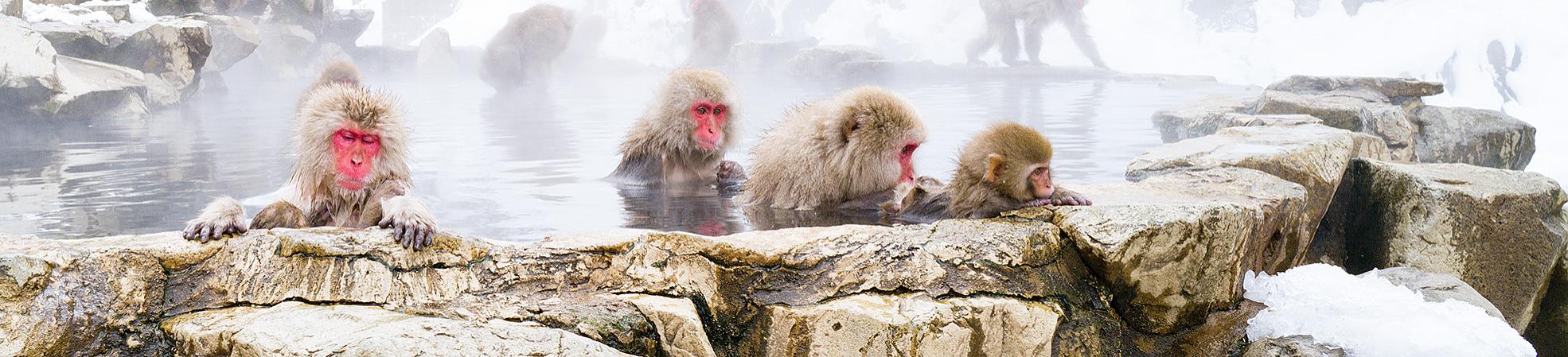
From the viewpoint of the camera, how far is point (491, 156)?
248 inches

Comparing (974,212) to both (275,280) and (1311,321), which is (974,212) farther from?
(275,280)

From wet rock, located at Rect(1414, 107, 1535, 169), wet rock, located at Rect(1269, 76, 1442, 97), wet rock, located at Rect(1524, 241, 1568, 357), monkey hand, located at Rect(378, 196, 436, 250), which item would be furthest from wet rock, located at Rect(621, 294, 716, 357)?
wet rock, located at Rect(1269, 76, 1442, 97)

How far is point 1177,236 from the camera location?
2838 mm

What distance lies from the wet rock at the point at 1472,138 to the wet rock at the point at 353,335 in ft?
19.6

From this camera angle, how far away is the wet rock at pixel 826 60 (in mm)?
12742

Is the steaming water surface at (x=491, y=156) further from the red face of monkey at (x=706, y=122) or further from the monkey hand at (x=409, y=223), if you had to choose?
the monkey hand at (x=409, y=223)

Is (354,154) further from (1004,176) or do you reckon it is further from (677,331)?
(1004,176)

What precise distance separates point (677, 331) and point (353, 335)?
0.68 meters

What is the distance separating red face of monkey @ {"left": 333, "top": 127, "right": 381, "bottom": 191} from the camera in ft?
9.36

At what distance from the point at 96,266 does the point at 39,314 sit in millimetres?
139

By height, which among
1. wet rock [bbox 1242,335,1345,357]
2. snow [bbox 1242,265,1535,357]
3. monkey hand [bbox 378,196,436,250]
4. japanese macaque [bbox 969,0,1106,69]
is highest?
japanese macaque [bbox 969,0,1106,69]

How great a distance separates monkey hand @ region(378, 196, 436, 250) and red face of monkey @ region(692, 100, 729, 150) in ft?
6.83

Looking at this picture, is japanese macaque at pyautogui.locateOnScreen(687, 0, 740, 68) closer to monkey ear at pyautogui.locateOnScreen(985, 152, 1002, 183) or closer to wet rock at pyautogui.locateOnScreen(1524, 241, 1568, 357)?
wet rock at pyautogui.locateOnScreen(1524, 241, 1568, 357)

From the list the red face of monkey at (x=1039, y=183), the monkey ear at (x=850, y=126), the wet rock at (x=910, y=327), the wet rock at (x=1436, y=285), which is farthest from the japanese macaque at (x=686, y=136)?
the wet rock at (x=1436, y=285)
